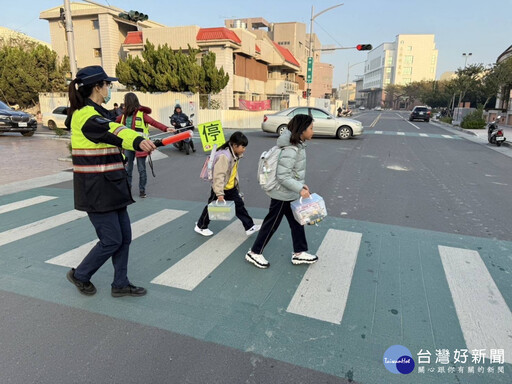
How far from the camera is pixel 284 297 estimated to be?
337cm

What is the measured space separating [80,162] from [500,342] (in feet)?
12.1

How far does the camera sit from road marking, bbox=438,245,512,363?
2807mm

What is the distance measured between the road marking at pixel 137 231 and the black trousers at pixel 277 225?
1.95m

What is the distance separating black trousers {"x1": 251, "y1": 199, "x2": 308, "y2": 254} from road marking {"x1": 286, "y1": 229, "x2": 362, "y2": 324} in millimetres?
341

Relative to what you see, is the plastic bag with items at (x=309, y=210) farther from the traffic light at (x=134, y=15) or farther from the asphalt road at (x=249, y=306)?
the traffic light at (x=134, y=15)

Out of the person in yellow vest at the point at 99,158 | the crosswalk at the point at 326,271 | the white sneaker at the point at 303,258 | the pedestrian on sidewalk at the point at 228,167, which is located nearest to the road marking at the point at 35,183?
the crosswalk at the point at 326,271

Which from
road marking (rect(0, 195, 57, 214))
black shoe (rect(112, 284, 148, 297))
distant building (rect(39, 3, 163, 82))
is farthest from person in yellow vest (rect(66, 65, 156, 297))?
distant building (rect(39, 3, 163, 82))

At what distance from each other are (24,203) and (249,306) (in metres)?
5.41

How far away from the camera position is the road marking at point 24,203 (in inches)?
240

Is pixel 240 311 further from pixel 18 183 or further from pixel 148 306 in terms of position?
pixel 18 183

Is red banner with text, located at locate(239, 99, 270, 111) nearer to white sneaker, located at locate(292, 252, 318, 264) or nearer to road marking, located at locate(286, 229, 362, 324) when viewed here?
road marking, located at locate(286, 229, 362, 324)

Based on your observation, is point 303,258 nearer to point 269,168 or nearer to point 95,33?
point 269,168

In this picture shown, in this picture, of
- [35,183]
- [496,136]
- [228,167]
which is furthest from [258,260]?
[496,136]

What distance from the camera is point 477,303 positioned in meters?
3.30
